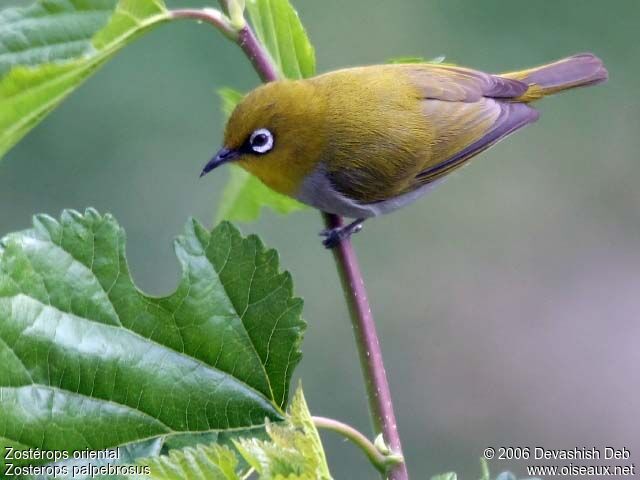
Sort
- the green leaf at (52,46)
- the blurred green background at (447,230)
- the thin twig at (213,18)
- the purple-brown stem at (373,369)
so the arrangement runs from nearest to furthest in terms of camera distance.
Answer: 1. the green leaf at (52,46)
2. the purple-brown stem at (373,369)
3. the thin twig at (213,18)
4. the blurred green background at (447,230)

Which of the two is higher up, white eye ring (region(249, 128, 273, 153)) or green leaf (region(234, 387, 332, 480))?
white eye ring (region(249, 128, 273, 153))

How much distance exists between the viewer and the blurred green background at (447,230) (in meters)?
6.67

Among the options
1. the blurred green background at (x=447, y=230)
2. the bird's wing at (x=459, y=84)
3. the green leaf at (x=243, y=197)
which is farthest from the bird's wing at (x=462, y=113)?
the blurred green background at (x=447, y=230)

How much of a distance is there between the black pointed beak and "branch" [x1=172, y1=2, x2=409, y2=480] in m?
0.64

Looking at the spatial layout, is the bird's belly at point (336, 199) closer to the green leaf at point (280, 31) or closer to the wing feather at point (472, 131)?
the wing feather at point (472, 131)

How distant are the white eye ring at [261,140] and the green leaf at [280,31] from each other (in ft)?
1.57

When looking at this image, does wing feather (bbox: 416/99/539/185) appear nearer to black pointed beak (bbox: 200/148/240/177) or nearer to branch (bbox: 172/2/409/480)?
black pointed beak (bbox: 200/148/240/177)

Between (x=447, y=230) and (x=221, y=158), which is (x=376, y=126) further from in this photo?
(x=447, y=230)

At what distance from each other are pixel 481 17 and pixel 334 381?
3974 mm

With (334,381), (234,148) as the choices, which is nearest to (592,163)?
(334,381)

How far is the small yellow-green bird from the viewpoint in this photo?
3107 millimetres

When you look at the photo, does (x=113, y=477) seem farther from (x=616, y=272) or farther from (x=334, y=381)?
(x=616, y=272)

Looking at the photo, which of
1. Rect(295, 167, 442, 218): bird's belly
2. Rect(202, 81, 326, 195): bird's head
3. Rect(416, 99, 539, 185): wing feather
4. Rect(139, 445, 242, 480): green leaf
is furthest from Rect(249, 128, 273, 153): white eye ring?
Rect(139, 445, 242, 480): green leaf

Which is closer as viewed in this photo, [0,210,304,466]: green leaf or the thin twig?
[0,210,304,466]: green leaf
